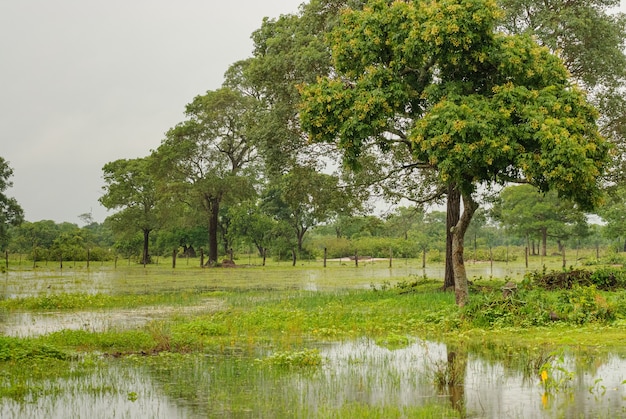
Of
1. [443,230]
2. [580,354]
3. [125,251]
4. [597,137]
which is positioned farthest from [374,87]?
[443,230]

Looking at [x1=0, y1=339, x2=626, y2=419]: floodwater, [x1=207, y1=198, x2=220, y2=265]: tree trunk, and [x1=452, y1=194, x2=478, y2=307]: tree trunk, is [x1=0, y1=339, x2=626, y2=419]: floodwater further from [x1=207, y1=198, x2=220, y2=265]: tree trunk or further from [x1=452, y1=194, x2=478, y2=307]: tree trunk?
[x1=207, y1=198, x2=220, y2=265]: tree trunk

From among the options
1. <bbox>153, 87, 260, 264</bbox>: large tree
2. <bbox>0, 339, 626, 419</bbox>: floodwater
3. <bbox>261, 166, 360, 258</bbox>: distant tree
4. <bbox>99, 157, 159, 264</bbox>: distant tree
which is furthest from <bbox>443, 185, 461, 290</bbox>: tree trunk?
<bbox>99, 157, 159, 264</bbox>: distant tree

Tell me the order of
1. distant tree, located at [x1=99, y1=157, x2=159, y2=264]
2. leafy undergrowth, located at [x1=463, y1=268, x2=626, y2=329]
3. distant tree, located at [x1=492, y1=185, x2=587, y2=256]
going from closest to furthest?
leafy undergrowth, located at [x1=463, y1=268, x2=626, y2=329], distant tree, located at [x1=99, y1=157, x2=159, y2=264], distant tree, located at [x1=492, y1=185, x2=587, y2=256]

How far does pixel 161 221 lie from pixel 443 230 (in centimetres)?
6120

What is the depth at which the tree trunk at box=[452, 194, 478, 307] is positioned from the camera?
21016 mm

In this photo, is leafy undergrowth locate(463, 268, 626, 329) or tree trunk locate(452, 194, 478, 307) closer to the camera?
leafy undergrowth locate(463, 268, 626, 329)

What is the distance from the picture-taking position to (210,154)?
6122 centimetres

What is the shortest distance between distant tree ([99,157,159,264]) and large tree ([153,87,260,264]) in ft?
27.6

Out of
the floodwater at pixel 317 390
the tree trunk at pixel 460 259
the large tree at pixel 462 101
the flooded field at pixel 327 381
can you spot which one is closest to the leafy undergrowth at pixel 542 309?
the tree trunk at pixel 460 259

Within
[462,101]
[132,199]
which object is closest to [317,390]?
[462,101]

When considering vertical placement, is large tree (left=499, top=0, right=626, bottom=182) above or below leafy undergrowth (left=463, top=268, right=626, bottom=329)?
above

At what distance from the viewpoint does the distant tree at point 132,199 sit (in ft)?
226

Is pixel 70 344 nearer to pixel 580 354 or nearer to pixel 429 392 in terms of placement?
pixel 429 392

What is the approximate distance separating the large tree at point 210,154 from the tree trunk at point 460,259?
3831cm
